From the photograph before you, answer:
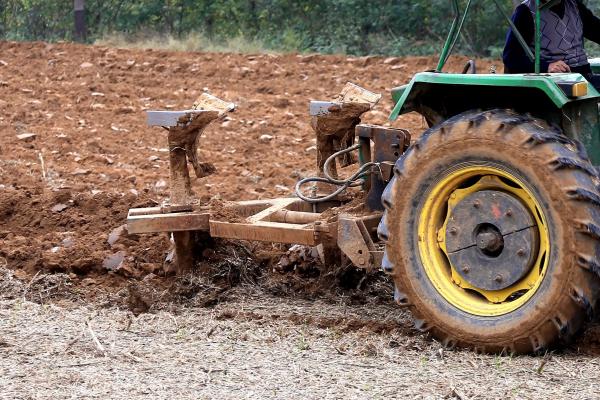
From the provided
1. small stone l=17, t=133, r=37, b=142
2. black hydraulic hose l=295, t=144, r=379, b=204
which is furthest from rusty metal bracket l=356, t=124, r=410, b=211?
small stone l=17, t=133, r=37, b=142

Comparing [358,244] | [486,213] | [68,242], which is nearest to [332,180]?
[358,244]

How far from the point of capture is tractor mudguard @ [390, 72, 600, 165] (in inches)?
224

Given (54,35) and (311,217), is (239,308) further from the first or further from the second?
(54,35)

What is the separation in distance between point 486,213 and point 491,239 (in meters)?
0.13

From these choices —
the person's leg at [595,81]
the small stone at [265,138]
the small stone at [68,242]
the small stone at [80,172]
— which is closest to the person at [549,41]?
the person's leg at [595,81]

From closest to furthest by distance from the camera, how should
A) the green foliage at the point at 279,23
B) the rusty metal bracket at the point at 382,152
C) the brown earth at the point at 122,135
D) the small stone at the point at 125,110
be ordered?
the rusty metal bracket at the point at 382,152
the brown earth at the point at 122,135
the small stone at the point at 125,110
the green foliage at the point at 279,23

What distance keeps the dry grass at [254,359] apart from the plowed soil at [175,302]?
0.01 m

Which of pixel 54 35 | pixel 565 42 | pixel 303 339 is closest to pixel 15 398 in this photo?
pixel 303 339

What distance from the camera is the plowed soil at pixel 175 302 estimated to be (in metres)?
5.33

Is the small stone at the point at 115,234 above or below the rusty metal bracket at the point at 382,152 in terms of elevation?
below

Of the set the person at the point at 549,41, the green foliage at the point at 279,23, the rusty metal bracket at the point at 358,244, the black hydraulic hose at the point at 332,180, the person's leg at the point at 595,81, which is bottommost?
the green foliage at the point at 279,23

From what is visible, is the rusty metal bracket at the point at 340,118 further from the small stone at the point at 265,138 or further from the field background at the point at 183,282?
the small stone at the point at 265,138

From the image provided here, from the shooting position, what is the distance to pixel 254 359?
574 cm

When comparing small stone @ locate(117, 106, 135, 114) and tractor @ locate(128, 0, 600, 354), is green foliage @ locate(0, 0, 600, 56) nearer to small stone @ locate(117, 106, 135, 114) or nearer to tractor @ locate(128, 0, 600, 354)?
small stone @ locate(117, 106, 135, 114)
